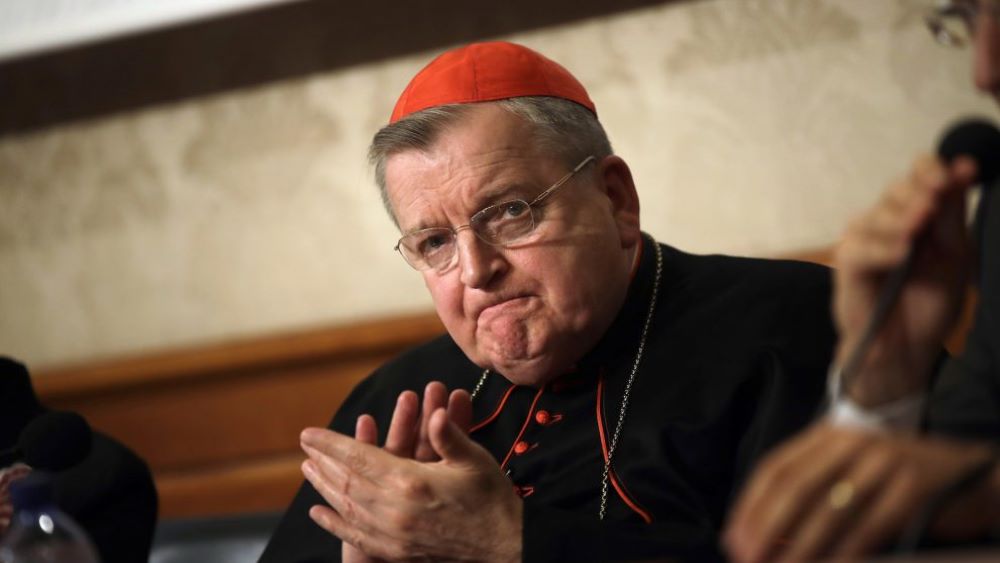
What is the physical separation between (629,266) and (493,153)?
40 cm

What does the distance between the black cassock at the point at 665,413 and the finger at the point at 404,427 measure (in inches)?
8.6

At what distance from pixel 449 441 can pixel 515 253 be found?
0.51m

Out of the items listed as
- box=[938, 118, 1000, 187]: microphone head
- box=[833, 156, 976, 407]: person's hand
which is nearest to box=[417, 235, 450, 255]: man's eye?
box=[833, 156, 976, 407]: person's hand

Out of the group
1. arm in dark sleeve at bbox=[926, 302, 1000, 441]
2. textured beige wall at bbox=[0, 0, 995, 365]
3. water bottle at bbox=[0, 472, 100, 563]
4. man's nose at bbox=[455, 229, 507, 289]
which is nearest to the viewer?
water bottle at bbox=[0, 472, 100, 563]

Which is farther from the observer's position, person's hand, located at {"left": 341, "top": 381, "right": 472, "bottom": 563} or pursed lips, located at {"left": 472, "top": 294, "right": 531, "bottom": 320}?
pursed lips, located at {"left": 472, "top": 294, "right": 531, "bottom": 320}

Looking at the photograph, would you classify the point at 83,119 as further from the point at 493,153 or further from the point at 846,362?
the point at 846,362

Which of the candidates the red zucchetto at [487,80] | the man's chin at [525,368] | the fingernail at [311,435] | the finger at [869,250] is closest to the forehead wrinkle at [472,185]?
the red zucchetto at [487,80]

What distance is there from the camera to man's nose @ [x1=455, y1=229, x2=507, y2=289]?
7.47 feet

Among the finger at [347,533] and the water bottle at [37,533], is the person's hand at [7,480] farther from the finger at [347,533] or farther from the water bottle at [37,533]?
the finger at [347,533]

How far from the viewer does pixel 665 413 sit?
2275 mm

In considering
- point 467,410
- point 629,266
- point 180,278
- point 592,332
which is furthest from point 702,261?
point 180,278

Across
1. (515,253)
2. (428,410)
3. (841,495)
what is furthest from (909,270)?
(515,253)

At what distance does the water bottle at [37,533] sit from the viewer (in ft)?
5.29

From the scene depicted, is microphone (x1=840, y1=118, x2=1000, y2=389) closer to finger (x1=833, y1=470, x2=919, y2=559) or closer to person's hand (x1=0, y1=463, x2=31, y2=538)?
finger (x1=833, y1=470, x2=919, y2=559)
